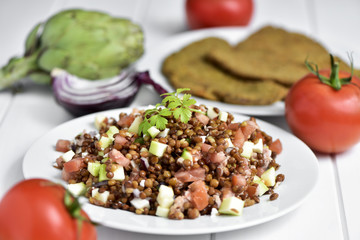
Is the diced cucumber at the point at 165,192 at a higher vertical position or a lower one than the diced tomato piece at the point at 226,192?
higher

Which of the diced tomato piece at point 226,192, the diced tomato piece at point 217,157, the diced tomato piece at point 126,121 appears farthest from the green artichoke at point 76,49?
the diced tomato piece at point 226,192

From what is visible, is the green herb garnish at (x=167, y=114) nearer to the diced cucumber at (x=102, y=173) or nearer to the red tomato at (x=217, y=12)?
the diced cucumber at (x=102, y=173)

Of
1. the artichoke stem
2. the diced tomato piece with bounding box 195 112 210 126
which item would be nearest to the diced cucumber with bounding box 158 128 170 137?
the diced tomato piece with bounding box 195 112 210 126

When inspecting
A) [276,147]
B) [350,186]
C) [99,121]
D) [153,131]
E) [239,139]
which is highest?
[153,131]

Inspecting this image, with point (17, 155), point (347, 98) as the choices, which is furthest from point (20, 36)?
point (347, 98)

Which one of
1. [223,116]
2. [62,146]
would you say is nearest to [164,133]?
[223,116]

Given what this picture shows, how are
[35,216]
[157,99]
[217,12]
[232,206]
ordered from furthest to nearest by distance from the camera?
1. [217,12]
2. [157,99]
3. [232,206]
4. [35,216]

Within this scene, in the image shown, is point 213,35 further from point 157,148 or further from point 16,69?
point 157,148

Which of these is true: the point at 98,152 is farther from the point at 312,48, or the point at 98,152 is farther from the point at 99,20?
the point at 312,48
